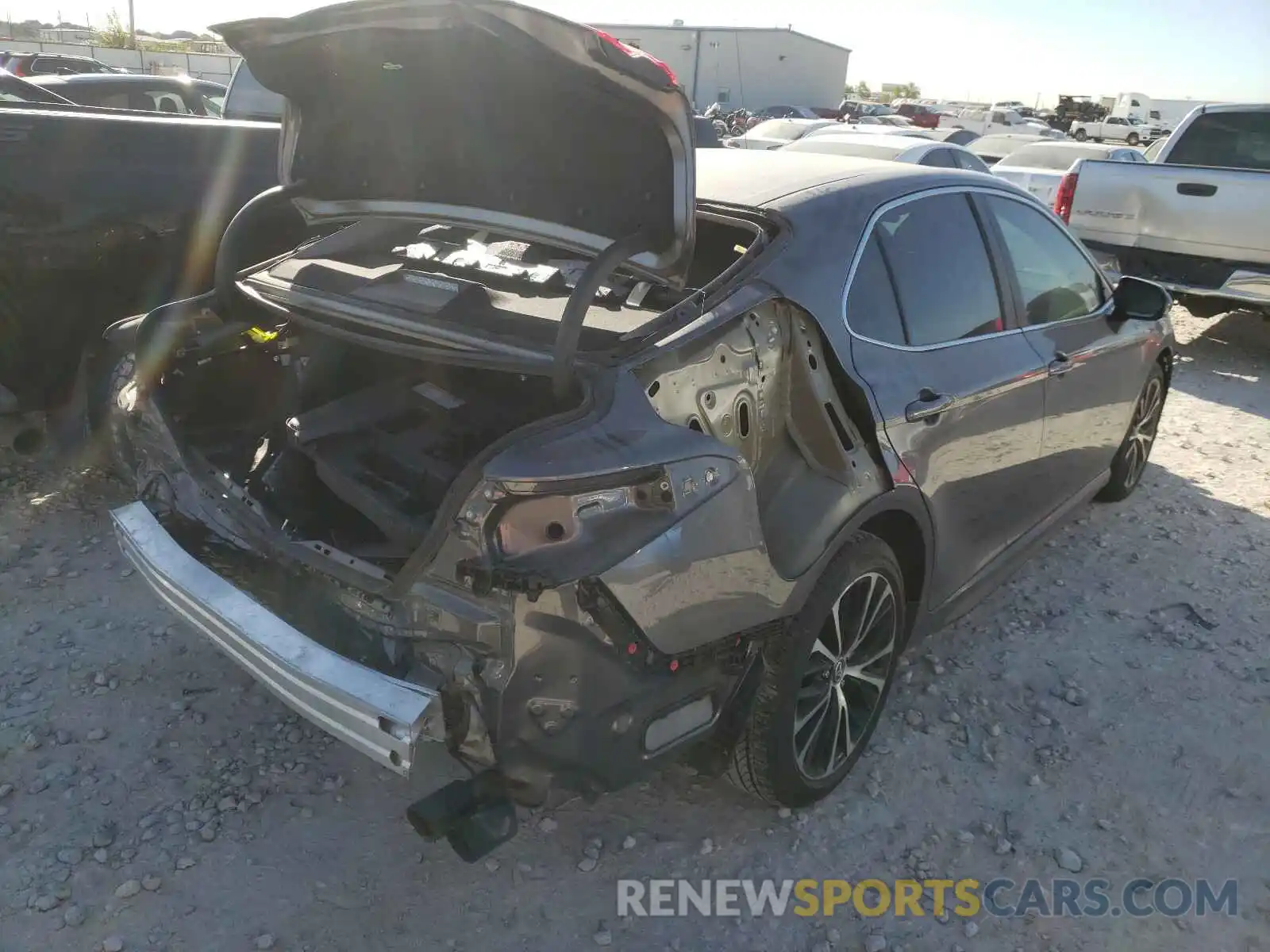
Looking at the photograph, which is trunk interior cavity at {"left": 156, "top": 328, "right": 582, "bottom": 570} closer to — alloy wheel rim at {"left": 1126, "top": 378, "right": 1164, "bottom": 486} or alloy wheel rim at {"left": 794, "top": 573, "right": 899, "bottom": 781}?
alloy wheel rim at {"left": 794, "top": 573, "right": 899, "bottom": 781}

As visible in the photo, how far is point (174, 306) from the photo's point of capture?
3150 mm

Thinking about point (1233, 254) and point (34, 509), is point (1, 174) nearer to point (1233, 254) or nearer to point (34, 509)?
point (34, 509)

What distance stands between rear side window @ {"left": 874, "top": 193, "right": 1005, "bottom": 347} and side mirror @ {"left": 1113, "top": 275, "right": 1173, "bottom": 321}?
1.14 meters

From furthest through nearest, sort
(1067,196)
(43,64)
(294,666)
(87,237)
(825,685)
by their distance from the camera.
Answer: (43,64)
(1067,196)
(87,237)
(825,685)
(294,666)

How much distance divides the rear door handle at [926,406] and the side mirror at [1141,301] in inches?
69.0

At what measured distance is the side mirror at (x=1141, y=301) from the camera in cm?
421

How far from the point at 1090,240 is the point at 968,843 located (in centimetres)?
683

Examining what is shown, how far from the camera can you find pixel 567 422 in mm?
2033

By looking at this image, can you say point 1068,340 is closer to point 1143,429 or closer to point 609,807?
point 1143,429

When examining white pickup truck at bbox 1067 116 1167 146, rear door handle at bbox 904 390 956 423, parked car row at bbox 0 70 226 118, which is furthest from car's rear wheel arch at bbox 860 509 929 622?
white pickup truck at bbox 1067 116 1167 146

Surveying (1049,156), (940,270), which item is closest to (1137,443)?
(940,270)

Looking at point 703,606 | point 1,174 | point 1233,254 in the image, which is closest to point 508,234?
point 703,606

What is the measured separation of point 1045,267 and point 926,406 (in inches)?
56.8

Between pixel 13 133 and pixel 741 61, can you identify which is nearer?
pixel 13 133
